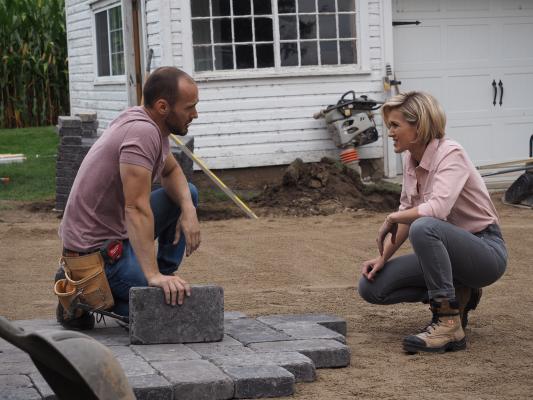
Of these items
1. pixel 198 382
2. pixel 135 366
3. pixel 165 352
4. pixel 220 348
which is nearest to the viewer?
pixel 198 382

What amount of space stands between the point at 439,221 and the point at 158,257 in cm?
156

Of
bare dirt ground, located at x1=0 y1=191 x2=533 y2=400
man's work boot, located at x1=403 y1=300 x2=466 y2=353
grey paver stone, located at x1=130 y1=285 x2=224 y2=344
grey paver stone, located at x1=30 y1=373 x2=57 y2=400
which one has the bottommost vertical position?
bare dirt ground, located at x1=0 y1=191 x2=533 y2=400

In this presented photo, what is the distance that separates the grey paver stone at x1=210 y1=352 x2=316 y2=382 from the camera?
16.2 ft

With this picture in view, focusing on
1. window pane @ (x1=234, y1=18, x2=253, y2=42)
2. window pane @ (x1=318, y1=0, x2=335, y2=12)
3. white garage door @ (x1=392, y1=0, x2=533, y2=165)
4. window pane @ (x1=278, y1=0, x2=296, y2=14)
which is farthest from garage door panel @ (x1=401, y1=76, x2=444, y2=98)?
window pane @ (x1=234, y1=18, x2=253, y2=42)

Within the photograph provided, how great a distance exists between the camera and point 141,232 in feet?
17.1

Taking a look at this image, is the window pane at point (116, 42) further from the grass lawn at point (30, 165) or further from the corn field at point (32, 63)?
the corn field at point (32, 63)

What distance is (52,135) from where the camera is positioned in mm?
20625

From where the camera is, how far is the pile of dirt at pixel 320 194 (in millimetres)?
11781

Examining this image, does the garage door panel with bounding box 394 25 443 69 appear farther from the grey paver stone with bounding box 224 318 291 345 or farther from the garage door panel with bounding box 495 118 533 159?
the grey paver stone with bounding box 224 318 291 345

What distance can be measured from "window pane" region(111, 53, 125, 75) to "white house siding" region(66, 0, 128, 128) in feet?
0.74

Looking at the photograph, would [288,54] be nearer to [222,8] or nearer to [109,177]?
[222,8]

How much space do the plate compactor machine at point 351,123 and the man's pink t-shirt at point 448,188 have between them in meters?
7.32

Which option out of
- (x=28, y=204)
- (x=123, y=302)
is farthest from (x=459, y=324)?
(x=28, y=204)

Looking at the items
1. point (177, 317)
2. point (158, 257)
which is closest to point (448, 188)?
point (177, 317)
